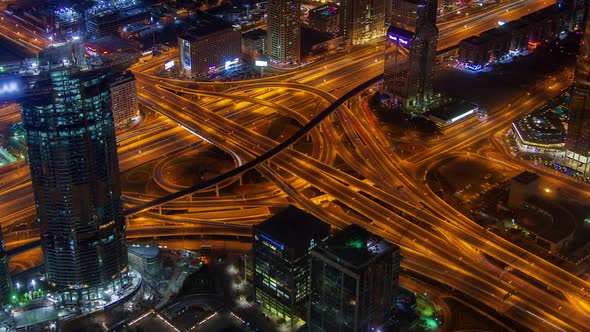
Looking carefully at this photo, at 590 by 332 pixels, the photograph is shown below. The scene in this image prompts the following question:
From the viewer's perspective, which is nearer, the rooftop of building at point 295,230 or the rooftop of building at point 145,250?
the rooftop of building at point 295,230

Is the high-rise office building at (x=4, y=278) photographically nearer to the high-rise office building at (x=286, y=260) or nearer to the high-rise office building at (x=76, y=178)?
the high-rise office building at (x=76, y=178)

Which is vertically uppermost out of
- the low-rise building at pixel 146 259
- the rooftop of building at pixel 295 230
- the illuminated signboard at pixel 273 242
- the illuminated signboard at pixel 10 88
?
the illuminated signboard at pixel 10 88

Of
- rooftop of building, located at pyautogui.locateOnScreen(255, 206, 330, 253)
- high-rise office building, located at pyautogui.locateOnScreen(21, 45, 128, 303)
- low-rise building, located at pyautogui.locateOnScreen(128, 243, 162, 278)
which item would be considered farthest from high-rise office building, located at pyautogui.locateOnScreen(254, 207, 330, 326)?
high-rise office building, located at pyautogui.locateOnScreen(21, 45, 128, 303)

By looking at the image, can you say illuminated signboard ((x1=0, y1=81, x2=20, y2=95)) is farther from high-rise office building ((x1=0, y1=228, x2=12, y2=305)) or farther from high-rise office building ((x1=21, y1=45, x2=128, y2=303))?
high-rise office building ((x1=0, y1=228, x2=12, y2=305))

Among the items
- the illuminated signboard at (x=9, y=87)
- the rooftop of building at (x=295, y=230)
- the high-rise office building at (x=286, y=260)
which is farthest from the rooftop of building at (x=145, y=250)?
the illuminated signboard at (x=9, y=87)

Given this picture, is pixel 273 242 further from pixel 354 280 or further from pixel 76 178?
pixel 76 178

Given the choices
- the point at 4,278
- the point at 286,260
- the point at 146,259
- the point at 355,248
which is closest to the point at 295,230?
the point at 286,260

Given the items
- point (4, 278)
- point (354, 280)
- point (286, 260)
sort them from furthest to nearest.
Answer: point (4, 278) < point (286, 260) < point (354, 280)
